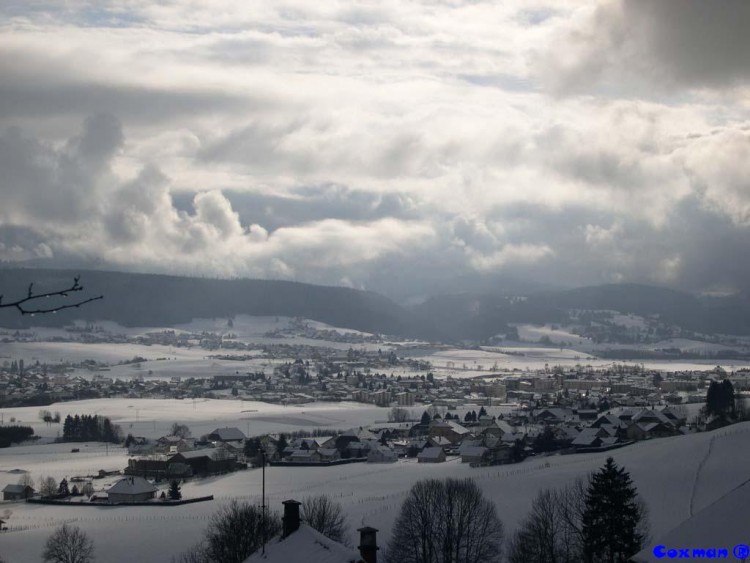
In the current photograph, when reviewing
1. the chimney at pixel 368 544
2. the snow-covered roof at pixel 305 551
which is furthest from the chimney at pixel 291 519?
the chimney at pixel 368 544

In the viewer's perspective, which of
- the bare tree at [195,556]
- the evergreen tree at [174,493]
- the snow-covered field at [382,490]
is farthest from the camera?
the evergreen tree at [174,493]

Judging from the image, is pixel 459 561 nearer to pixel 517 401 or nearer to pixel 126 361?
pixel 517 401

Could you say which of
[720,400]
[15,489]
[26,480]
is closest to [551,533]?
[15,489]

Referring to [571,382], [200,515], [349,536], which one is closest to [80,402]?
[571,382]

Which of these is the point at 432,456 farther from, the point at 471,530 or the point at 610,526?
the point at 610,526

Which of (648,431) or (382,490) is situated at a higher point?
(648,431)

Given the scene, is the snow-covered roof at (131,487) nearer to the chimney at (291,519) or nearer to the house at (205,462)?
the house at (205,462)
